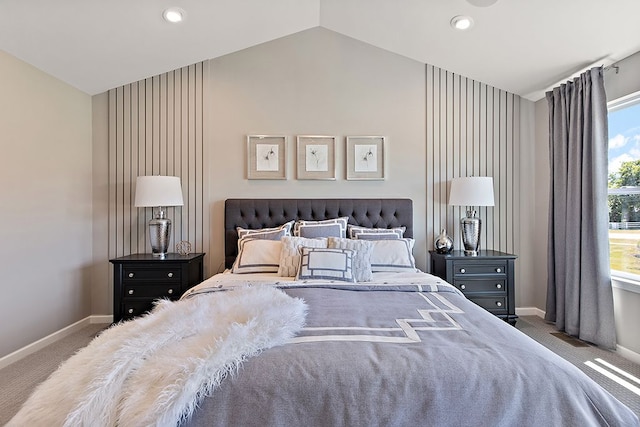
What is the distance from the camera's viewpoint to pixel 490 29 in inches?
112

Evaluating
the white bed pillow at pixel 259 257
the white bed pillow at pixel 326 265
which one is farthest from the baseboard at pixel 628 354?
the white bed pillow at pixel 259 257

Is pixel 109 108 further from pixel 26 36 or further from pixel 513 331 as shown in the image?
pixel 513 331

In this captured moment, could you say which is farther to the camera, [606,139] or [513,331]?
[606,139]

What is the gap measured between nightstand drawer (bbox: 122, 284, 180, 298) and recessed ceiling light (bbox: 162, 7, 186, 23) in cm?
232

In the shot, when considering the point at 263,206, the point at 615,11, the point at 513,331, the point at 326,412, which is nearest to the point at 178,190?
the point at 263,206

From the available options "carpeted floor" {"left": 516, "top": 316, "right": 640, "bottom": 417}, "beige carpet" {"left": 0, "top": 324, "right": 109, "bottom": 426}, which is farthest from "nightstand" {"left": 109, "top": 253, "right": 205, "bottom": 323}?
"carpeted floor" {"left": 516, "top": 316, "right": 640, "bottom": 417}

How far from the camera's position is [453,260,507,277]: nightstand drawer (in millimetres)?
3230

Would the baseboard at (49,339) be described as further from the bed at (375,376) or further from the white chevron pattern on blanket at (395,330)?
the white chevron pattern on blanket at (395,330)

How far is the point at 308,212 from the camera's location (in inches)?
140

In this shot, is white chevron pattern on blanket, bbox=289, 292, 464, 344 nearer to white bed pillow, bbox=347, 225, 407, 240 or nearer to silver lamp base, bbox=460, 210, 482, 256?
white bed pillow, bbox=347, 225, 407, 240

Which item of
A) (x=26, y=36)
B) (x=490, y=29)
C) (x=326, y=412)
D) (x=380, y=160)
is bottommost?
(x=326, y=412)

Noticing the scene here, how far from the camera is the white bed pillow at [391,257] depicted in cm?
293

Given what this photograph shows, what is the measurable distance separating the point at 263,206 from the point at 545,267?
3097 millimetres

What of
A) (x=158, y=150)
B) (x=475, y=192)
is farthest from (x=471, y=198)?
(x=158, y=150)
